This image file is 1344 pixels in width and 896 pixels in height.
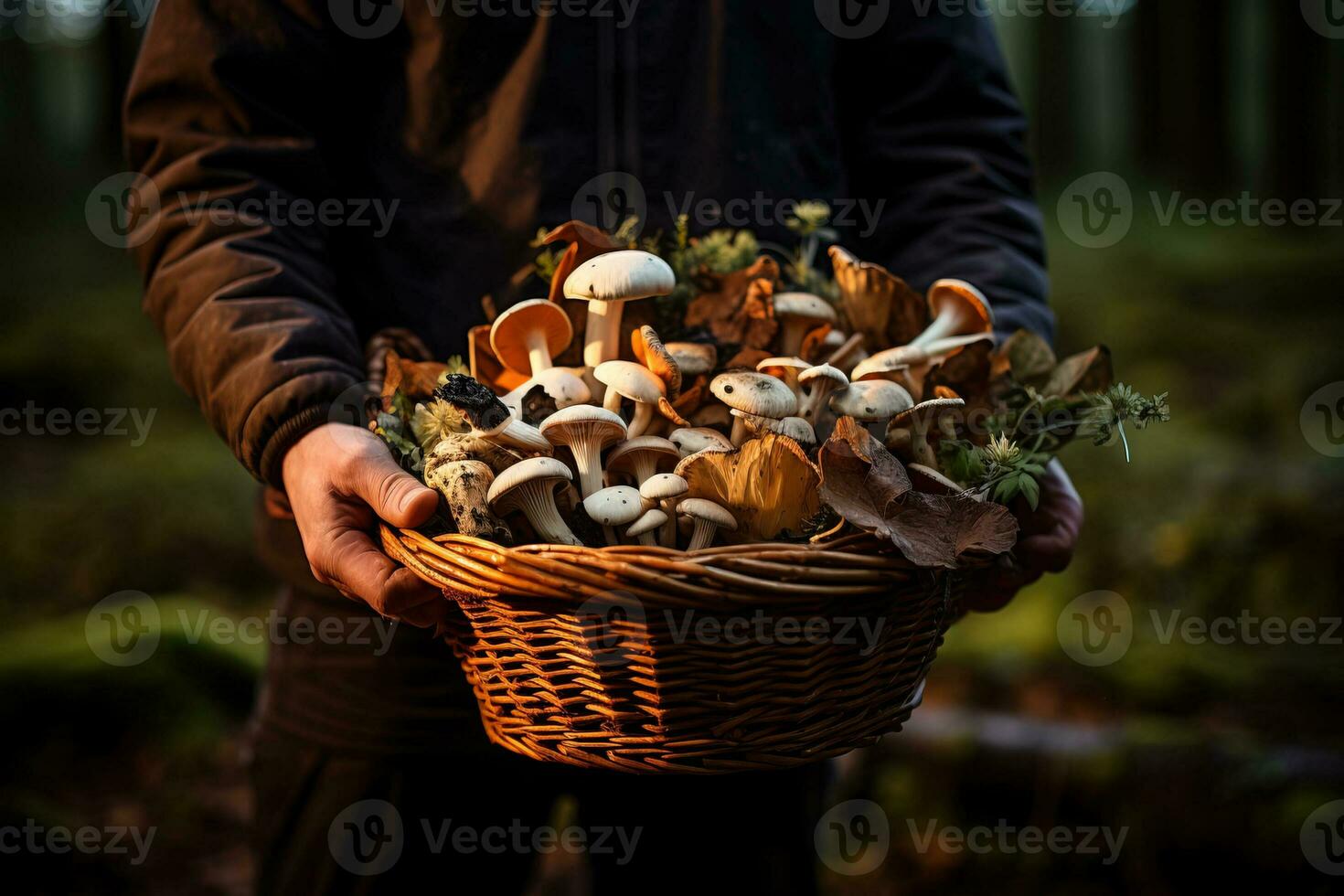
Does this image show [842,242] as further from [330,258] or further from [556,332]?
[330,258]

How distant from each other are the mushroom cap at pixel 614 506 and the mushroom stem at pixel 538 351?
352mm

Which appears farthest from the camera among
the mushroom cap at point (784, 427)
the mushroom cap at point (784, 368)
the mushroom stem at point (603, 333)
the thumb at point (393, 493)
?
the mushroom stem at point (603, 333)

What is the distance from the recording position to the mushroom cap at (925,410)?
1547mm

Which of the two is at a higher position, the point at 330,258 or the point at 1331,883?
the point at 330,258

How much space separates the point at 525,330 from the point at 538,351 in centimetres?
5

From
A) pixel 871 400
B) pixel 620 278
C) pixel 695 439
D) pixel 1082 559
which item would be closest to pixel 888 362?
pixel 871 400

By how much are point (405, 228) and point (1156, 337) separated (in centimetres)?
751

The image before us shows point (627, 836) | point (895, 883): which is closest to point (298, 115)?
point (627, 836)

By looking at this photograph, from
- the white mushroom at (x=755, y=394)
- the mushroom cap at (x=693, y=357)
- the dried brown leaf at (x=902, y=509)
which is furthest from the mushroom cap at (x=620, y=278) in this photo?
the dried brown leaf at (x=902, y=509)

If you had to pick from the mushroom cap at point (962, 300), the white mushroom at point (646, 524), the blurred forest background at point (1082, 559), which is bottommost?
the blurred forest background at point (1082, 559)

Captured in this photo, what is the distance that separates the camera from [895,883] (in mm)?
3758

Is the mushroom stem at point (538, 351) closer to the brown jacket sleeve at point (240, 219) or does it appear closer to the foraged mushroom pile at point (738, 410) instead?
the foraged mushroom pile at point (738, 410)

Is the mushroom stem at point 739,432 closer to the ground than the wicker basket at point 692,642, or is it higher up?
higher up

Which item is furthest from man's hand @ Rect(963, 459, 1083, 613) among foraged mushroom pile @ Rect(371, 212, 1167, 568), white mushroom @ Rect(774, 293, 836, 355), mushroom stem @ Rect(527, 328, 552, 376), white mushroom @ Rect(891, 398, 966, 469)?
mushroom stem @ Rect(527, 328, 552, 376)
